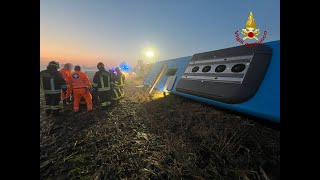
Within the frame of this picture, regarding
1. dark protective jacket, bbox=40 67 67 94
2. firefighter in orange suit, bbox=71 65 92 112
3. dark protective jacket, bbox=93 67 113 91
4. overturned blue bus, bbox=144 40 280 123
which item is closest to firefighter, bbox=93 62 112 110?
dark protective jacket, bbox=93 67 113 91

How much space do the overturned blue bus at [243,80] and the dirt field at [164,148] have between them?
0.46 meters

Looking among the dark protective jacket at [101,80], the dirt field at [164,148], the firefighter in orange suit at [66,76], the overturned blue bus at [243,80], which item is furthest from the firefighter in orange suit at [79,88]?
the overturned blue bus at [243,80]

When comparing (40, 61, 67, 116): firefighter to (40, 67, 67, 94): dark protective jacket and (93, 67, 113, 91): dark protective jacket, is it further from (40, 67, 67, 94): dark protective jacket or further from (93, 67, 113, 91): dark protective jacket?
(93, 67, 113, 91): dark protective jacket

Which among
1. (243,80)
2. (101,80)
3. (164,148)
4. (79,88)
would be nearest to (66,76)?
(79,88)

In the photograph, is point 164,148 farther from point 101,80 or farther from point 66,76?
point 66,76

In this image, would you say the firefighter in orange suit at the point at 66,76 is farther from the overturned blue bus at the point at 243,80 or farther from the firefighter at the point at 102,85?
the overturned blue bus at the point at 243,80

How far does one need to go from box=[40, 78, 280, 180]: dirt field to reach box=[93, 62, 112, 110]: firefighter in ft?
6.76

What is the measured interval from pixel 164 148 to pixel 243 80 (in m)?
2.75
